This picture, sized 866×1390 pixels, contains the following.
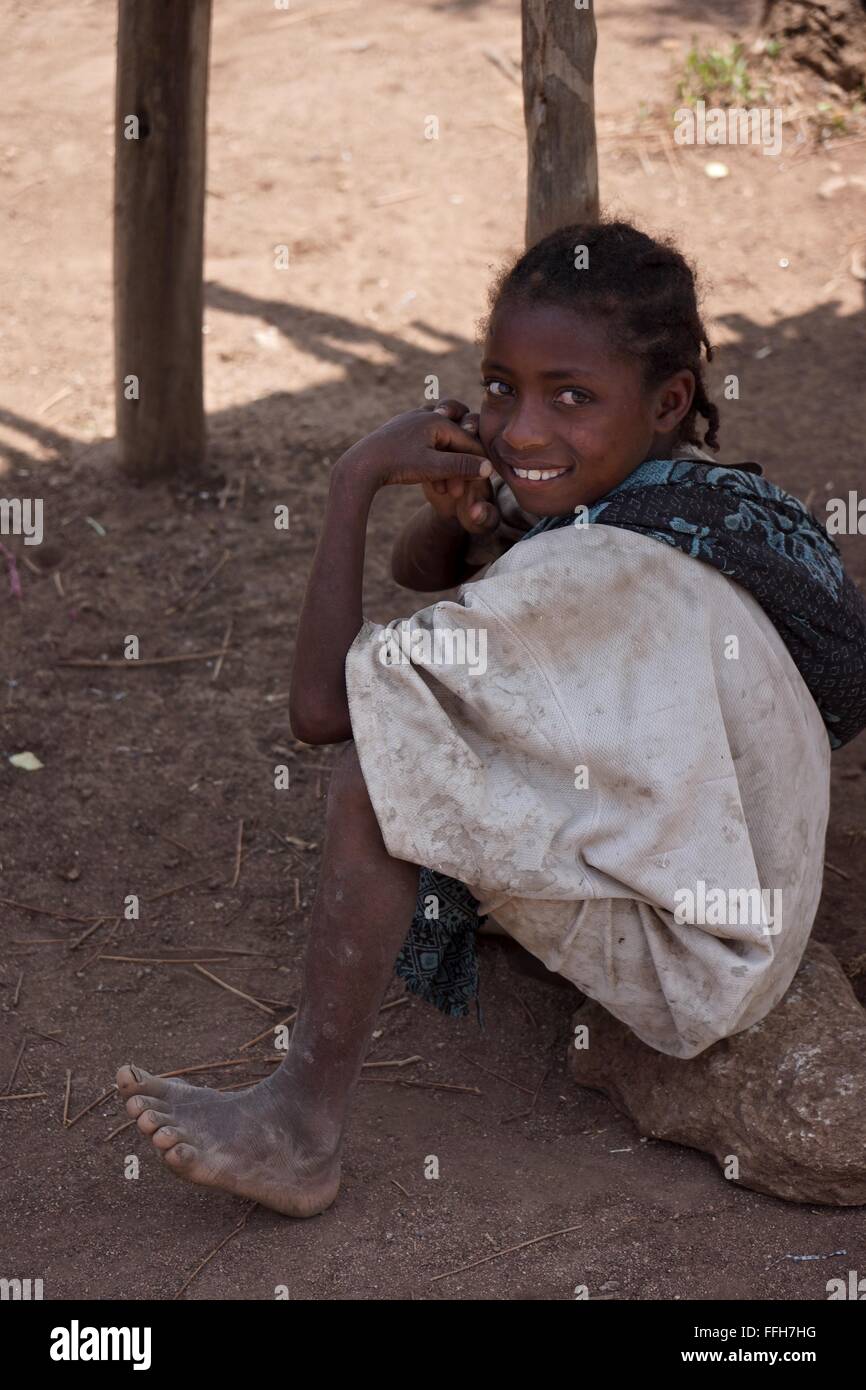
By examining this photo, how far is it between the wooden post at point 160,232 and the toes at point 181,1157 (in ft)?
9.28

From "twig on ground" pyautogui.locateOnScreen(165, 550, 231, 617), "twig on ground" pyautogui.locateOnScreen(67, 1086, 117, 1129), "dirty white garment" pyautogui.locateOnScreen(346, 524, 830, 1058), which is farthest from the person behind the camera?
"twig on ground" pyautogui.locateOnScreen(165, 550, 231, 617)

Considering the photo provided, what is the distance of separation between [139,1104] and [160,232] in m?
2.89

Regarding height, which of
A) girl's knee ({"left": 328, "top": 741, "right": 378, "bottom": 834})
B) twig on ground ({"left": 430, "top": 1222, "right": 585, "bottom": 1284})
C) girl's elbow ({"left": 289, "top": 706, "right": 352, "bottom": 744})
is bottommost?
twig on ground ({"left": 430, "top": 1222, "right": 585, "bottom": 1284})

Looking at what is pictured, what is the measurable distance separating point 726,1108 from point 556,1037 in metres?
0.47

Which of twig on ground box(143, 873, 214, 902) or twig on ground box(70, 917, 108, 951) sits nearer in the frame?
twig on ground box(70, 917, 108, 951)

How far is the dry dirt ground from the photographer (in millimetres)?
2336

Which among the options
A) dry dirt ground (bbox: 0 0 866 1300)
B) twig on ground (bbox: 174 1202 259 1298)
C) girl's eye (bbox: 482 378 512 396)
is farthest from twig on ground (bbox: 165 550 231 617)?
twig on ground (bbox: 174 1202 259 1298)

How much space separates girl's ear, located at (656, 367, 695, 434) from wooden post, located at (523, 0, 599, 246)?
1020mm

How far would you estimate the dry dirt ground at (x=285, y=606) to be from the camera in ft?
7.66

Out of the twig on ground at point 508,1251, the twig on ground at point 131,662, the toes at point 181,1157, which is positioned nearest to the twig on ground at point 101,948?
the toes at point 181,1157

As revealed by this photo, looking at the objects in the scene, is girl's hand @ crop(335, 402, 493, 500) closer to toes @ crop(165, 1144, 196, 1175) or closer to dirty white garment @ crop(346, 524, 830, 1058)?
dirty white garment @ crop(346, 524, 830, 1058)

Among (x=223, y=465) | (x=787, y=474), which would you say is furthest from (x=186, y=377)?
(x=787, y=474)

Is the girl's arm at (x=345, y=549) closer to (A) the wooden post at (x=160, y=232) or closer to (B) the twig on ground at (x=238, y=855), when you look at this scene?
(B) the twig on ground at (x=238, y=855)

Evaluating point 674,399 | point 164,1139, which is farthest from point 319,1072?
point 674,399
